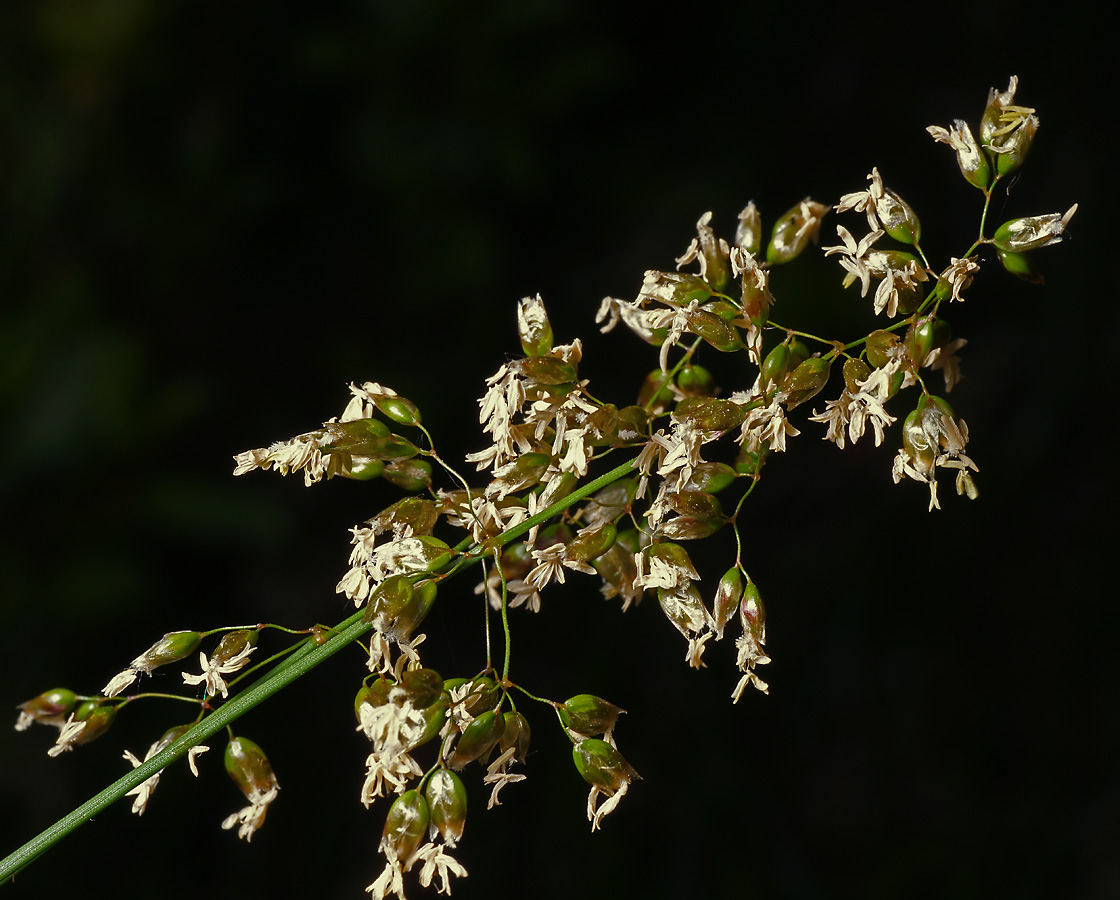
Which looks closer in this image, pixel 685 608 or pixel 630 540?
pixel 685 608

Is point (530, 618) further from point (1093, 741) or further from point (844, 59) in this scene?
point (844, 59)

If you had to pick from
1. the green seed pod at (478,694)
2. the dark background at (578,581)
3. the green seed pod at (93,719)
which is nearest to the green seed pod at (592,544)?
the green seed pod at (478,694)

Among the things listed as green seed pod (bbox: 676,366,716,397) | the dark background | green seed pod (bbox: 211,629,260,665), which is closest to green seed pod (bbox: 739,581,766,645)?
green seed pod (bbox: 676,366,716,397)

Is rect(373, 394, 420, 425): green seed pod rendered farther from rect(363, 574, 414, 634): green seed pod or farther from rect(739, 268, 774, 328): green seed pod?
rect(739, 268, 774, 328): green seed pod

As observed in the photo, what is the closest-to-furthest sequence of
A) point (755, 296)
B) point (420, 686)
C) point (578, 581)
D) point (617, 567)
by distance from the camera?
point (420, 686)
point (755, 296)
point (617, 567)
point (578, 581)

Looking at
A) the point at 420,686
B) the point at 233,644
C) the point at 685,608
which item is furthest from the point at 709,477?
the point at 233,644

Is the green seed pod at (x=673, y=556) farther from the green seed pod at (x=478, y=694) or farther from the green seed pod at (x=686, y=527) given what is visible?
the green seed pod at (x=478, y=694)

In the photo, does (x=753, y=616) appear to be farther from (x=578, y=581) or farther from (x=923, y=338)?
(x=578, y=581)

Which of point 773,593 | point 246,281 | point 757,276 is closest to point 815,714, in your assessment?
point 773,593
